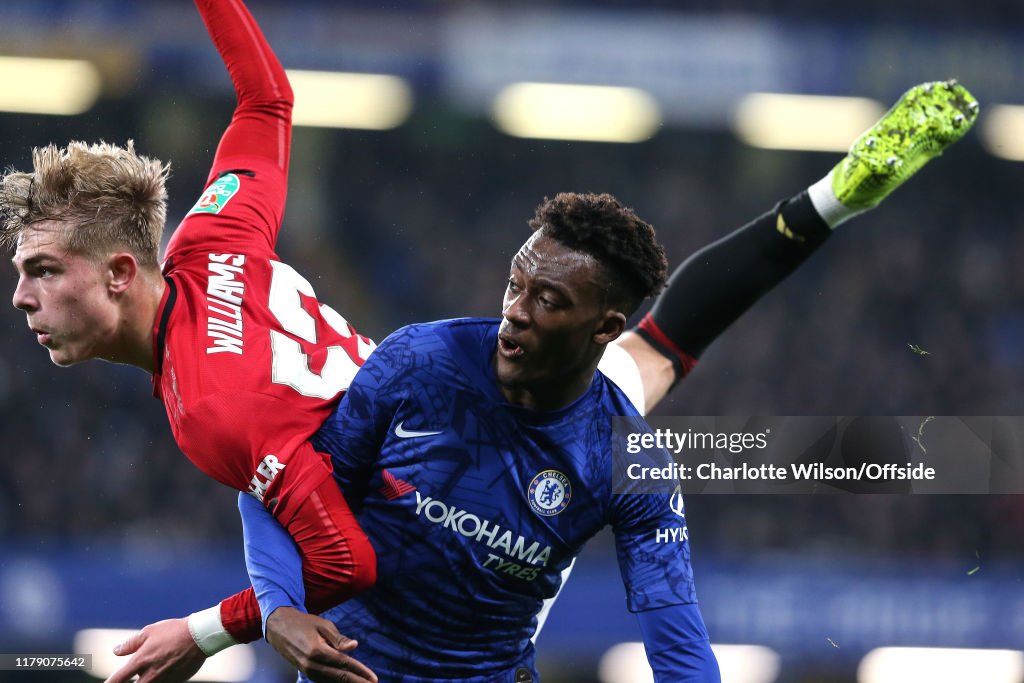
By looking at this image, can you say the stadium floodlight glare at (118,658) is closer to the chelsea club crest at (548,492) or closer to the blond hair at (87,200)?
the blond hair at (87,200)

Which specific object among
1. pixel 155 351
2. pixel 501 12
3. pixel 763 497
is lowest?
pixel 155 351

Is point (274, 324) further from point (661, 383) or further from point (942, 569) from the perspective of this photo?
point (942, 569)

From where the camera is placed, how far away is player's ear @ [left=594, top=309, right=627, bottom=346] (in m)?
2.33

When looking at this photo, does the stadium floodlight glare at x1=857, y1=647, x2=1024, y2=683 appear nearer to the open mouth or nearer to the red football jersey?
the red football jersey

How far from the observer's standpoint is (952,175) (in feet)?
28.7

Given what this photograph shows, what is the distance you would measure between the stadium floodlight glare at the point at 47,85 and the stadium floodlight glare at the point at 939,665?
18.0 ft

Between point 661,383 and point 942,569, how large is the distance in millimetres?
4032

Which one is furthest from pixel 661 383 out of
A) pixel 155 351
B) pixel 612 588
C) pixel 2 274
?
pixel 2 274

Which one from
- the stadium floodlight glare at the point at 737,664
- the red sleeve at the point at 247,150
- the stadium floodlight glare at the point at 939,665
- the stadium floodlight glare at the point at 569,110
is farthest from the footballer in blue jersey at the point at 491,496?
the stadium floodlight glare at the point at 569,110

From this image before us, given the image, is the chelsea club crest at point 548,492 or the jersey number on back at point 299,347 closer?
the chelsea club crest at point 548,492

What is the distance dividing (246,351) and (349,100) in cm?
533

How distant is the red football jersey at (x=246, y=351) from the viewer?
2438 millimetres

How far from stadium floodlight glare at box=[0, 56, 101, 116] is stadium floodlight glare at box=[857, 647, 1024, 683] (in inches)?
216

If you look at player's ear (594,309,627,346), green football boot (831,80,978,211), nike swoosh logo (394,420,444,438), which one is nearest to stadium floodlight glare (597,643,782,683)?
green football boot (831,80,978,211)
